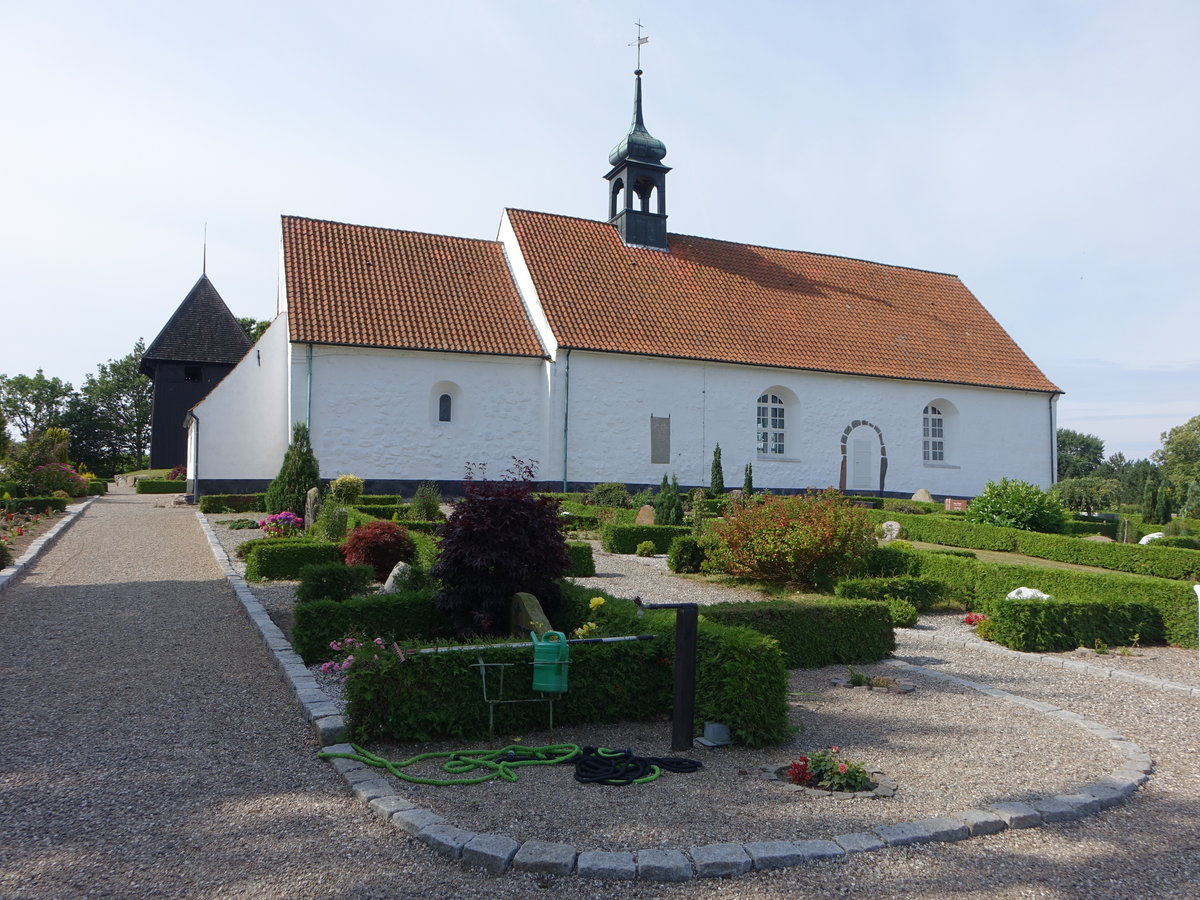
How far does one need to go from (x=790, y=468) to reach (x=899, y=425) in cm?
391

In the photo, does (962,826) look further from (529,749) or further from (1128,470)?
(1128,470)

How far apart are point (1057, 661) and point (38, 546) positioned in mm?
13879

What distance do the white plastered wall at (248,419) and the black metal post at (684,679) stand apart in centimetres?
1808

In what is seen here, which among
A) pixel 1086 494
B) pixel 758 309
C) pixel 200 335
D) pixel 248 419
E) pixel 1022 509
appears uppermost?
pixel 200 335

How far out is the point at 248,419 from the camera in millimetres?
21344

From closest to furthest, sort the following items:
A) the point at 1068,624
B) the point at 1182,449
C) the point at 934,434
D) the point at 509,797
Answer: the point at 509,797 < the point at 1068,624 < the point at 934,434 < the point at 1182,449

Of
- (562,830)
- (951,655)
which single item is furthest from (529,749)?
(951,655)

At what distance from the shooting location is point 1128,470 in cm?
4331

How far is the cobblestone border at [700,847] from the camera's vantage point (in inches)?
134

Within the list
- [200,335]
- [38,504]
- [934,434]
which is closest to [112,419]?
[200,335]

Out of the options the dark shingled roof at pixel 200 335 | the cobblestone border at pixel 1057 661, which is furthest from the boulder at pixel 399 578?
the dark shingled roof at pixel 200 335

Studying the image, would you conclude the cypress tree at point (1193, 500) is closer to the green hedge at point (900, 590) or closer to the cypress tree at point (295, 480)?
the green hedge at point (900, 590)

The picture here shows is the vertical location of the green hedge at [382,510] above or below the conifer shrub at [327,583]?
above

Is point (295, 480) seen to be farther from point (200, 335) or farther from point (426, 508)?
point (200, 335)
